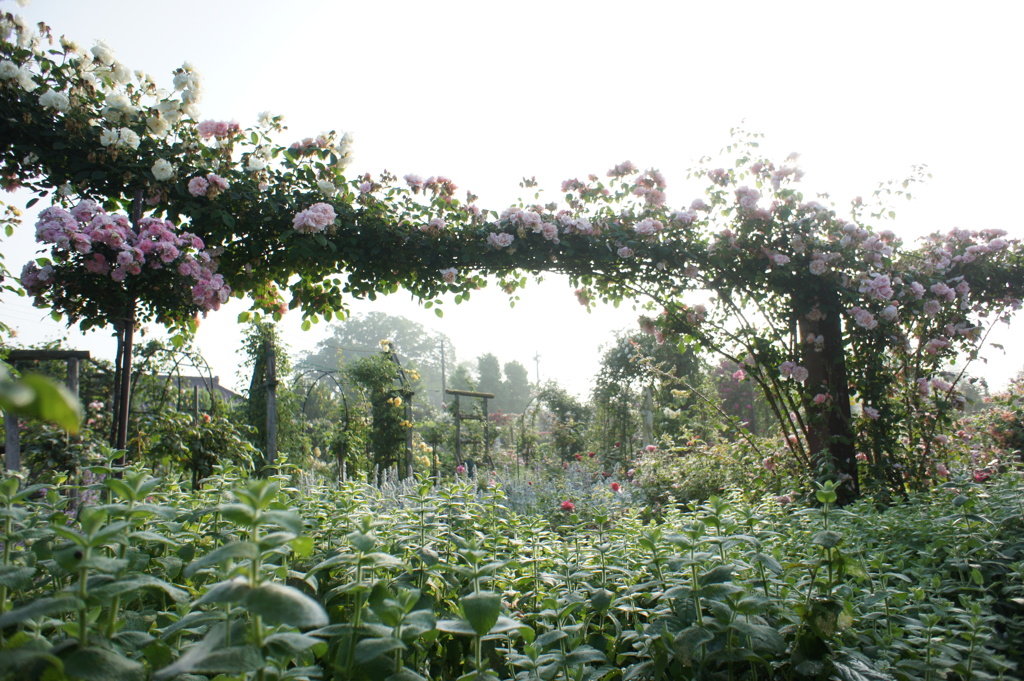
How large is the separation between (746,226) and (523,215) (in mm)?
1618

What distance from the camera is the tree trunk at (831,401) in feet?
12.9

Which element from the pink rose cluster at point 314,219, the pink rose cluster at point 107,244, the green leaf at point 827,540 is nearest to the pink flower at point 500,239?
the pink rose cluster at point 314,219

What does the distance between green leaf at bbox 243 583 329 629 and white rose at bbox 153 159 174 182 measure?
2998mm

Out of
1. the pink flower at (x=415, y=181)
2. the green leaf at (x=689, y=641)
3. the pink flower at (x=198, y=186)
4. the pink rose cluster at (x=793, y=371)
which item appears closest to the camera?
the green leaf at (x=689, y=641)

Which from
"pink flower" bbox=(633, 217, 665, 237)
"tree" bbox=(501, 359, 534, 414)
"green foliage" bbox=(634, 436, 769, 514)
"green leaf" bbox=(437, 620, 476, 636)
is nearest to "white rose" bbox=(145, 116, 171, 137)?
"pink flower" bbox=(633, 217, 665, 237)

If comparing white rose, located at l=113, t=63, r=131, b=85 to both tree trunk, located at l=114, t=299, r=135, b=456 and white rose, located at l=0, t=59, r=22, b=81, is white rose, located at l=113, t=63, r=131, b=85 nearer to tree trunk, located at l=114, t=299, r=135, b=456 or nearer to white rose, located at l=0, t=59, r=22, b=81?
white rose, located at l=0, t=59, r=22, b=81

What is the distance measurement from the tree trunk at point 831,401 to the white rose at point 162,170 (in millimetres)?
4113

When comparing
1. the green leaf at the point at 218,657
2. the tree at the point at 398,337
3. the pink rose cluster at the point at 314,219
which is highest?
the tree at the point at 398,337

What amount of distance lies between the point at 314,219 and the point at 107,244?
973 millimetres

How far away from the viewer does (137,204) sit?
10.0 ft

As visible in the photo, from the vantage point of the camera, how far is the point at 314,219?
3203 mm

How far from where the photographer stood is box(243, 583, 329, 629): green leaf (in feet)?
2.09

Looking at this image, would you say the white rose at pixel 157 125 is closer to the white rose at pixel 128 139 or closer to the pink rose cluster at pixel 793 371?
the white rose at pixel 128 139

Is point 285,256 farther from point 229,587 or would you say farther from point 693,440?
point 693,440
